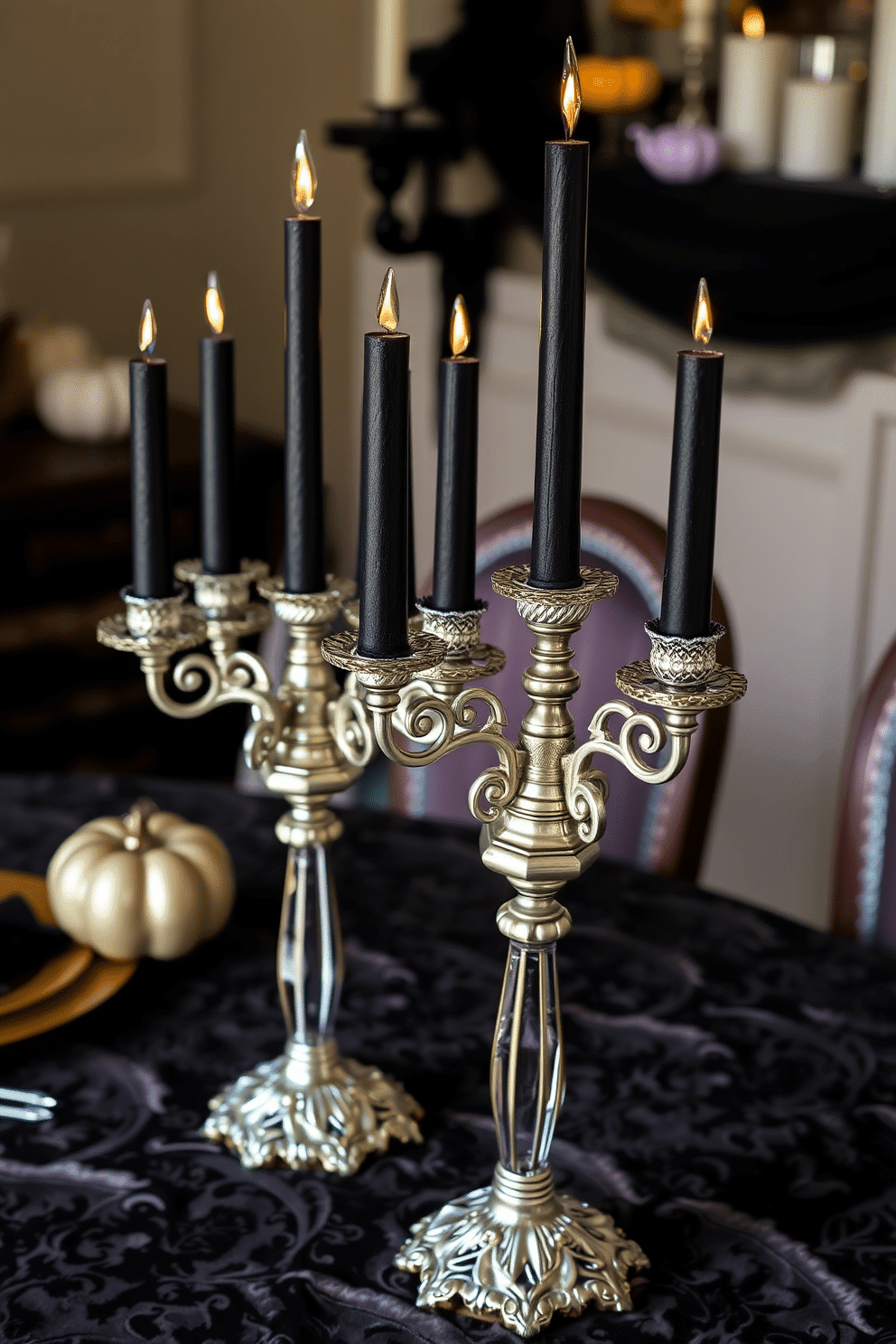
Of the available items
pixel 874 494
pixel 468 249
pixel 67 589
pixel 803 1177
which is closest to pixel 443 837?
pixel 803 1177

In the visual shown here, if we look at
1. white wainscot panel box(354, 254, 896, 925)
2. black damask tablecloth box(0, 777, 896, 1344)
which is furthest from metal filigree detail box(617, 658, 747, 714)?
white wainscot panel box(354, 254, 896, 925)

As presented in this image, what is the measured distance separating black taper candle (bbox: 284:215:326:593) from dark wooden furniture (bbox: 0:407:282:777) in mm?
1488

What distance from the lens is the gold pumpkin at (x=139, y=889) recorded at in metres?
1.02

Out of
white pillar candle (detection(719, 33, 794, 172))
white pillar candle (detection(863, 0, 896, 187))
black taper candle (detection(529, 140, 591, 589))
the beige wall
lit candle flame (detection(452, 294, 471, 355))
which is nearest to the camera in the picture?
black taper candle (detection(529, 140, 591, 589))

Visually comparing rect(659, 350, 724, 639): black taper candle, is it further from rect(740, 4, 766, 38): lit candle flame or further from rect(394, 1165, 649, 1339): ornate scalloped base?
rect(740, 4, 766, 38): lit candle flame

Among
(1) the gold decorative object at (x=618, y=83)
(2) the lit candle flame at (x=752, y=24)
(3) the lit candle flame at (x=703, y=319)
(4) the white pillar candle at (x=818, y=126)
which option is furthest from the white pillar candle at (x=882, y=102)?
(3) the lit candle flame at (x=703, y=319)

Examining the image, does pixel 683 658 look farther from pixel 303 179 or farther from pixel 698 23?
pixel 698 23

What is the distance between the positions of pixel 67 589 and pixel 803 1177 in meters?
1.71

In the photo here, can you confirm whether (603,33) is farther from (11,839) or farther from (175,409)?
(11,839)

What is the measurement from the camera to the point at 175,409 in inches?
105

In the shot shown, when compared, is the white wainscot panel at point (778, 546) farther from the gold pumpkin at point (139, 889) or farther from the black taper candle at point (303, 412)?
the black taper candle at point (303, 412)

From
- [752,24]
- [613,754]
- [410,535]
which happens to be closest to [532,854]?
[613,754]

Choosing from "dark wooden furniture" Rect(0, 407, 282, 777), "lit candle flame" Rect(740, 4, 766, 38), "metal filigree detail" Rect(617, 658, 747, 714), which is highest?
"lit candle flame" Rect(740, 4, 766, 38)

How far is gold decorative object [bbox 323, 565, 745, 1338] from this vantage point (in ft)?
2.20
